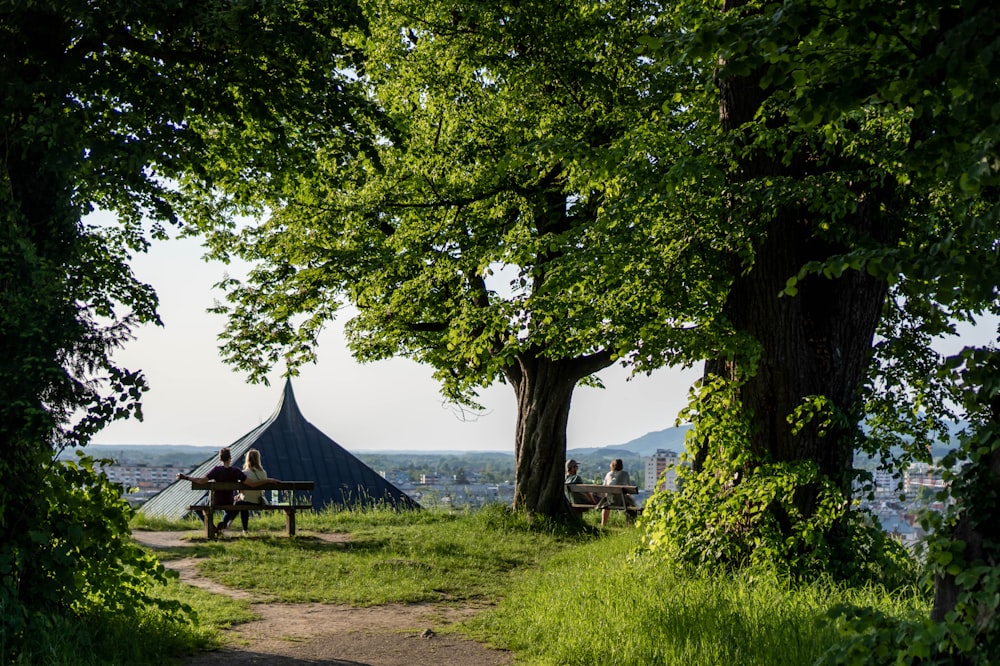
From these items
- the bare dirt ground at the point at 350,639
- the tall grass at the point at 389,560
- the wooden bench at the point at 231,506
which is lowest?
the bare dirt ground at the point at 350,639

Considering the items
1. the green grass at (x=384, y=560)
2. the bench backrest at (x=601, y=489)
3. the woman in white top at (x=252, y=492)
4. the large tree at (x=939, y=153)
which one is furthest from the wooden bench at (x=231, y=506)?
the large tree at (x=939, y=153)

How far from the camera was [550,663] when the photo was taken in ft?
23.9

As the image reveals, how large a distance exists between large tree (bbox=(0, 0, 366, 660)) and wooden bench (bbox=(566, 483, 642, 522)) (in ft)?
38.4

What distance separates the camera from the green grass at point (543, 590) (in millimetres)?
7070

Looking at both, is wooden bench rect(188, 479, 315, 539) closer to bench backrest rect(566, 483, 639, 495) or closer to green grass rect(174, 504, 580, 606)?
green grass rect(174, 504, 580, 606)

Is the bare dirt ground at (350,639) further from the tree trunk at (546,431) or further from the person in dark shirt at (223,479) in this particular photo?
the tree trunk at (546,431)

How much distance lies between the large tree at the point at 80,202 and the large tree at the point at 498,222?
170cm

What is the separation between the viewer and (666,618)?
7.62 metres

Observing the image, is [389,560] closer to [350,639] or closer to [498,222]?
[350,639]

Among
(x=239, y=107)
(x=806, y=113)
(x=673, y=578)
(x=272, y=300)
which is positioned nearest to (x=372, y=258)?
(x=272, y=300)

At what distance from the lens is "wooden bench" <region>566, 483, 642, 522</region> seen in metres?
18.5

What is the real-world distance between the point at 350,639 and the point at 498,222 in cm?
882

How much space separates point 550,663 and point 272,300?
12231 mm

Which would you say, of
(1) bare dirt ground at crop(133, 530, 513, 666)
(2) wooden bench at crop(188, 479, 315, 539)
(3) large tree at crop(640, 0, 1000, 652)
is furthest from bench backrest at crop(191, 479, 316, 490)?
(3) large tree at crop(640, 0, 1000, 652)
